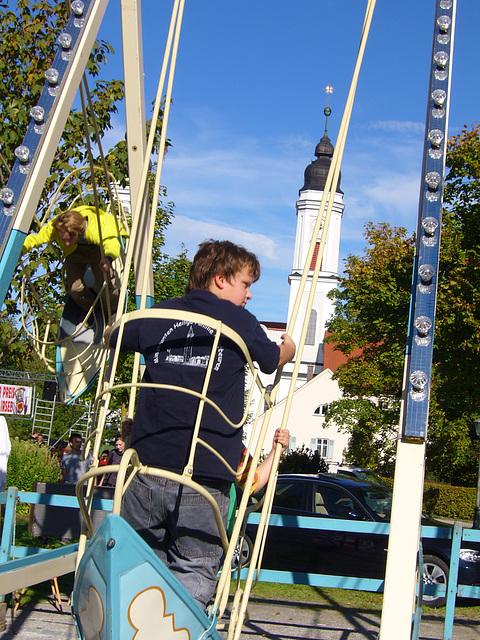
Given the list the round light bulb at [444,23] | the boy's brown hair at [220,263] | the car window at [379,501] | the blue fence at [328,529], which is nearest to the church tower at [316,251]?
the car window at [379,501]

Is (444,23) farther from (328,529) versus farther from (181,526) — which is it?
(328,529)

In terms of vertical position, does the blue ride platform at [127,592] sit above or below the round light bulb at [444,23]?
below

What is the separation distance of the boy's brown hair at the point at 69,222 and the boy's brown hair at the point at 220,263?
1.85 metres

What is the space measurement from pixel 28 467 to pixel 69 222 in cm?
1014

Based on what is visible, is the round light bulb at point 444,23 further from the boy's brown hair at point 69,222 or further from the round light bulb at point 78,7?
the boy's brown hair at point 69,222

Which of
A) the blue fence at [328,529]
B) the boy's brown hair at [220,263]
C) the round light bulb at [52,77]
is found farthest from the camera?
the blue fence at [328,529]

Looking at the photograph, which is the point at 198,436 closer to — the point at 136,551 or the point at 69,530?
the point at 136,551

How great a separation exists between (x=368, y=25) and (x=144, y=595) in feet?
7.58

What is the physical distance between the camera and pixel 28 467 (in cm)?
1338

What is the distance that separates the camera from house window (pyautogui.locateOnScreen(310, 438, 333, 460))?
46938mm

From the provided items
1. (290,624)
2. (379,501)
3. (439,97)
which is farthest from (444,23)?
(379,501)

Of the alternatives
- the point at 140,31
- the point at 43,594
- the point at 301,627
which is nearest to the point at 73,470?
the point at 43,594

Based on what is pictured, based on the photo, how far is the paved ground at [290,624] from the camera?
4980 mm

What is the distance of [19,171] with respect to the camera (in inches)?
120
